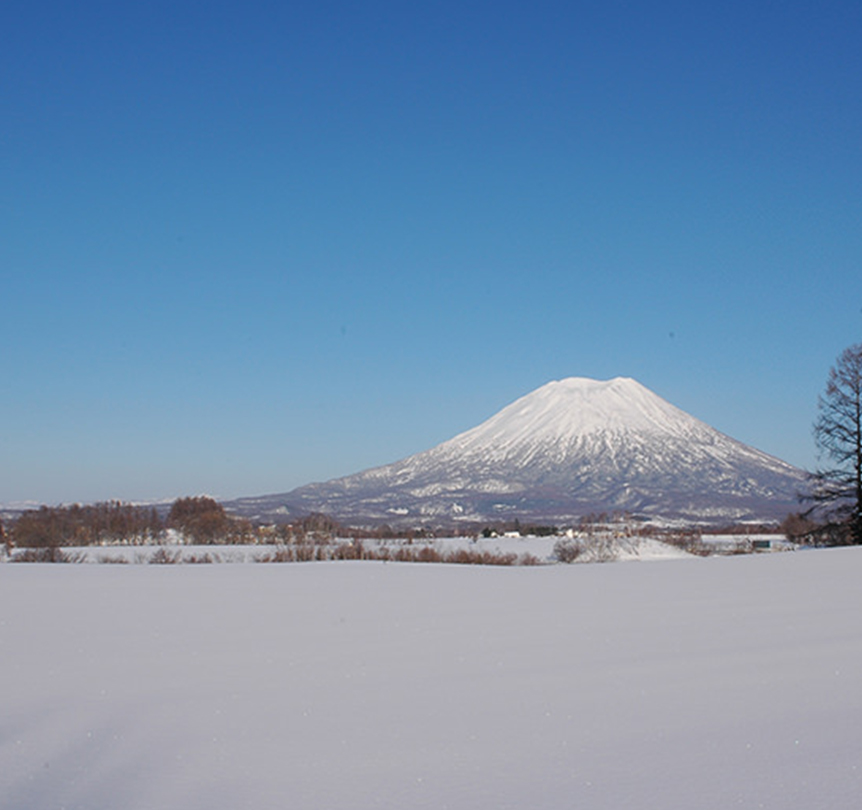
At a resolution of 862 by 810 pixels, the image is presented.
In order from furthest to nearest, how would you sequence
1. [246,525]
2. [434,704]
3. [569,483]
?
[569,483]
[246,525]
[434,704]

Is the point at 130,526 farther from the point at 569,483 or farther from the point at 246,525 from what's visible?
the point at 569,483

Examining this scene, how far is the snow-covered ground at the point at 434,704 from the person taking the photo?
4.40 m

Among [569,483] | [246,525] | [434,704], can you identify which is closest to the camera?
[434,704]

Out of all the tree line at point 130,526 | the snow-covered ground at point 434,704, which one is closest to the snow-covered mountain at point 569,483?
the tree line at point 130,526

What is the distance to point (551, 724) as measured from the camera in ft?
18.1

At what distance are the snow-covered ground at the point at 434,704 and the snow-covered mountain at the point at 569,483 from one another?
112458 millimetres

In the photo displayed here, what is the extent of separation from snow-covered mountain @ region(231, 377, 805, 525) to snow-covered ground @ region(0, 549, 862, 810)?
11246cm

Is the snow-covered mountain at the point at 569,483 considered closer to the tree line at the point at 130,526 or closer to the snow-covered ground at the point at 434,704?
the tree line at the point at 130,526

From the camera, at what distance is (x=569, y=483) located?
168 m

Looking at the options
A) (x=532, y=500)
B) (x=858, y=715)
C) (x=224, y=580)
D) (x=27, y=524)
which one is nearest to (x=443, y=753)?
(x=858, y=715)

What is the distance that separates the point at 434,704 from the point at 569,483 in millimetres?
164902

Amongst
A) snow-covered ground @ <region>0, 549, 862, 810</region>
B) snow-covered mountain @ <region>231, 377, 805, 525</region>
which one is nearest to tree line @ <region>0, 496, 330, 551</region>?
snow-covered ground @ <region>0, 549, 862, 810</region>

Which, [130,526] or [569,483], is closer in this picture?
[130,526]

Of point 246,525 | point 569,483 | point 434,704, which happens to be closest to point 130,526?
point 246,525
